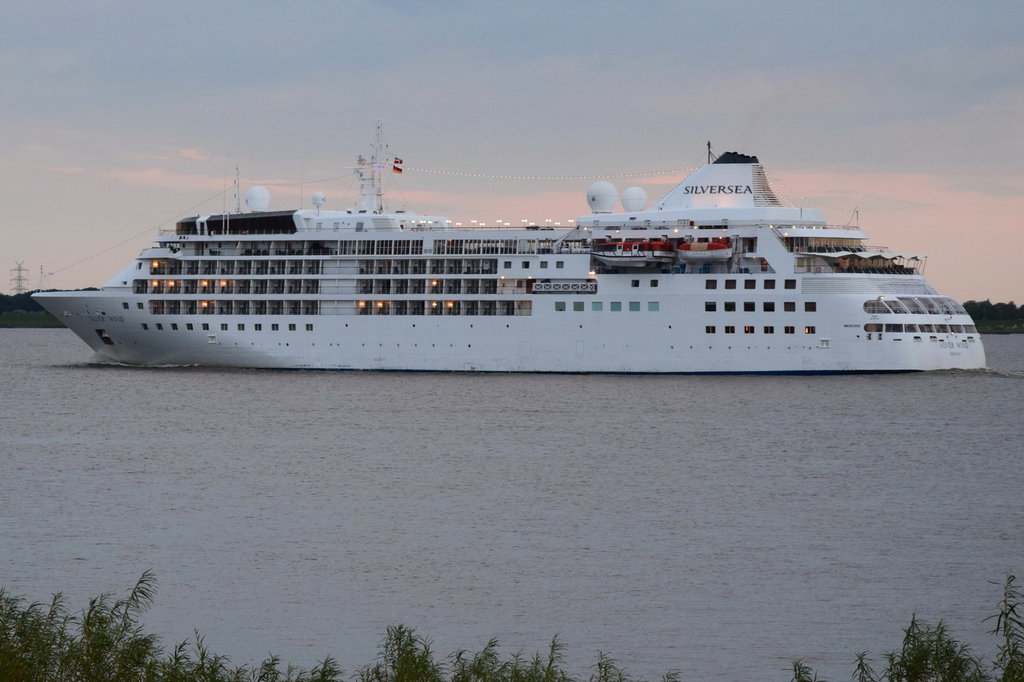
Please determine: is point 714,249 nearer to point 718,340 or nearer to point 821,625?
point 718,340

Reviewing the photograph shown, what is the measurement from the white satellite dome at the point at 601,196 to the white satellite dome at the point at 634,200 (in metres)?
1.00

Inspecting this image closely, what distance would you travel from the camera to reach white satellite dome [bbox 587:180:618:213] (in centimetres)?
8075

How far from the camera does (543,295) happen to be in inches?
2948

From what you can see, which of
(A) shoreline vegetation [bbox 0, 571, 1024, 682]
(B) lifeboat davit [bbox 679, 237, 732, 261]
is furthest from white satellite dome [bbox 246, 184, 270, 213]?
(A) shoreline vegetation [bbox 0, 571, 1024, 682]

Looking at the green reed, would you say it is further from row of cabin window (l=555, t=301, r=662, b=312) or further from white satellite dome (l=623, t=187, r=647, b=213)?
white satellite dome (l=623, t=187, r=647, b=213)

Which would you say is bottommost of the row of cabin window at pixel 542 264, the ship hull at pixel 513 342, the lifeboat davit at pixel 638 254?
the ship hull at pixel 513 342

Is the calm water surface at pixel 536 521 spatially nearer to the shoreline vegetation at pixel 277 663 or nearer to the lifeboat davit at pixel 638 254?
the shoreline vegetation at pixel 277 663

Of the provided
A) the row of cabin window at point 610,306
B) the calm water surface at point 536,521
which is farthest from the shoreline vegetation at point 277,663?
the row of cabin window at point 610,306

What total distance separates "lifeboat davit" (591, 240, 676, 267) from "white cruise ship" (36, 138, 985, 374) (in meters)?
0.09

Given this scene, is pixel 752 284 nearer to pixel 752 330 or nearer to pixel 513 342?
pixel 752 330

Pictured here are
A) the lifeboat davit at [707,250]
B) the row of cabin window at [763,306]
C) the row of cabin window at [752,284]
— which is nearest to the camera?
the row of cabin window at [763,306]

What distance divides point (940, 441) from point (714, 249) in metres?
23.2

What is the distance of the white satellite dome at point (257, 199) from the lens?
8632cm

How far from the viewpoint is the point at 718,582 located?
27.8 meters
